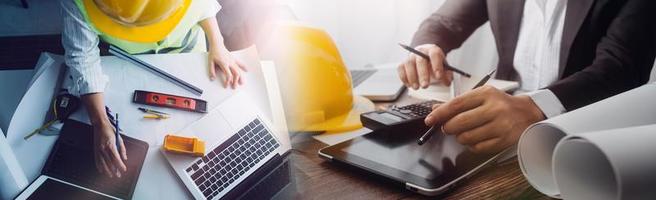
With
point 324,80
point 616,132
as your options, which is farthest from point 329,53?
point 616,132

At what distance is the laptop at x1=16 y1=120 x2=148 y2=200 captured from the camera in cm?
37

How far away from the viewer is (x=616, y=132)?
1.24 ft

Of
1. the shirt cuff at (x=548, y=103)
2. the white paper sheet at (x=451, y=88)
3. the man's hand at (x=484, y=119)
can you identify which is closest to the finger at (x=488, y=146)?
the man's hand at (x=484, y=119)

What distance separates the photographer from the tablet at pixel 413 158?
459mm

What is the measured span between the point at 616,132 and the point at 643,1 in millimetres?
413

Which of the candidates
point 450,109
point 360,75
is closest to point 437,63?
point 360,75

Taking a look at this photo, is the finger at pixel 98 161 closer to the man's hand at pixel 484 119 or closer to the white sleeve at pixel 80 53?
the white sleeve at pixel 80 53

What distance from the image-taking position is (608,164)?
37 centimetres

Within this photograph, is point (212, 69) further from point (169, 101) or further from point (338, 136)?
point (338, 136)

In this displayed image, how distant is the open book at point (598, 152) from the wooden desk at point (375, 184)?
31mm

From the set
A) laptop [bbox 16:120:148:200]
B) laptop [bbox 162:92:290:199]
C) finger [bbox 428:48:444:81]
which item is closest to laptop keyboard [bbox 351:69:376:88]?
finger [bbox 428:48:444:81]

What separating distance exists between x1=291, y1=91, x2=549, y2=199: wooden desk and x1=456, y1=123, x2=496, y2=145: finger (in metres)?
0.04

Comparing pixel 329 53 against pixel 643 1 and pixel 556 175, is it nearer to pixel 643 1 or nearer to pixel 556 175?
pixel 556 175

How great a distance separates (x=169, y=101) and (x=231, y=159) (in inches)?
3.1
